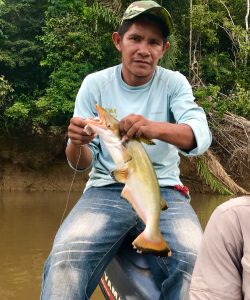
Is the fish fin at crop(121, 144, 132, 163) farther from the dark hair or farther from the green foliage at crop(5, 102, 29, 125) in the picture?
the green foliage at crop(5, 102, 29, 125)

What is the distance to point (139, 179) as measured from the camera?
5.90 feet

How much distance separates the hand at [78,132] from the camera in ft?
6.29

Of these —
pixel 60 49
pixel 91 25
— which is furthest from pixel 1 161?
pixel 91 25

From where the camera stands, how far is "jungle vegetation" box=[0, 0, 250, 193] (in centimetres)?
1138

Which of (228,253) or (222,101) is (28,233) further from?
(222,101)

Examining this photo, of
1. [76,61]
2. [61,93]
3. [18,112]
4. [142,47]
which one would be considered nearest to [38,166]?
[18,112]

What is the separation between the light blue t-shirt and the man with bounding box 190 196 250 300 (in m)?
1.00

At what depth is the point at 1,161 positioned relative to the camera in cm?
1206

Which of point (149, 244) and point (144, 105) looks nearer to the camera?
point (149, 244)

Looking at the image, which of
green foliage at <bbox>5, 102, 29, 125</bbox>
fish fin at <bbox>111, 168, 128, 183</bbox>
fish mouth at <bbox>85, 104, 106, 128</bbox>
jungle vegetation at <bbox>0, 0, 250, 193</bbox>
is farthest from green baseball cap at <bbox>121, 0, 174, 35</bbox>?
green foliage at <bbox>5, 102, 29, 125</bbox>

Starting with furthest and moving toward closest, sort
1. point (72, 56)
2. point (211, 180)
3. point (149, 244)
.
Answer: point (72, 56)
point (211, 180)
point (149, 244)

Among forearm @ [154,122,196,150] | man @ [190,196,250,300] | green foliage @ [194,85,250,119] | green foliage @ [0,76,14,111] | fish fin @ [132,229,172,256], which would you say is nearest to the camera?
man @ [190,196,250,300]

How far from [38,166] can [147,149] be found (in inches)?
399

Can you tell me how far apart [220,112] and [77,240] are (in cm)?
998
